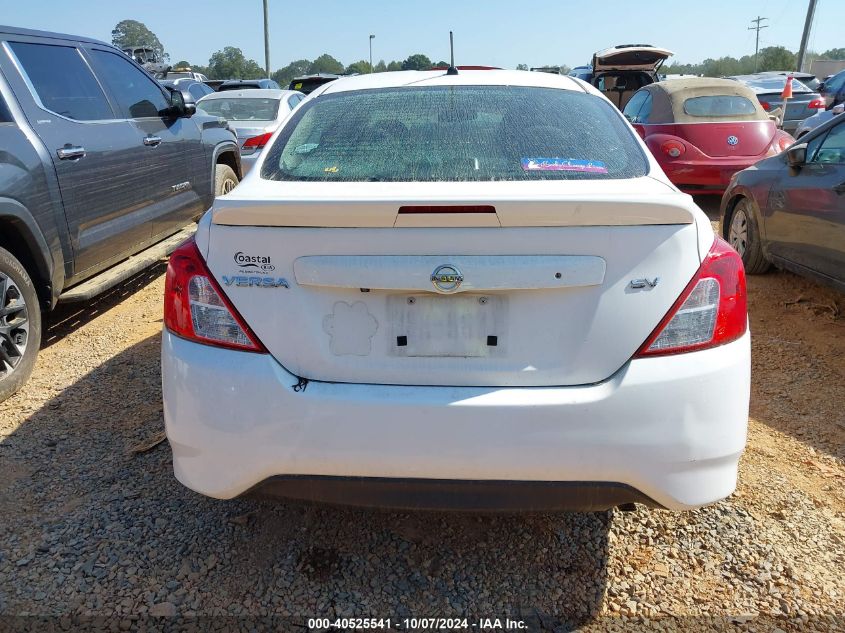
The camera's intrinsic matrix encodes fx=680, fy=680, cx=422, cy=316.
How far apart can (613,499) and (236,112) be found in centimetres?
896

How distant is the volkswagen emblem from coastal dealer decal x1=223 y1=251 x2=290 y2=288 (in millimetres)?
436


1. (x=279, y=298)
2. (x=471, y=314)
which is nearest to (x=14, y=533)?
(x=279, y=298)

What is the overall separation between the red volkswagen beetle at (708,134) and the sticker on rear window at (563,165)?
658 centimetres

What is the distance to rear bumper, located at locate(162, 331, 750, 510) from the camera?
6.29 feet

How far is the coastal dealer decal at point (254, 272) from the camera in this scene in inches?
77.7

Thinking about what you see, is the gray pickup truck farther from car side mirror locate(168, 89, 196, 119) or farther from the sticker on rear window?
the sticker on rear window

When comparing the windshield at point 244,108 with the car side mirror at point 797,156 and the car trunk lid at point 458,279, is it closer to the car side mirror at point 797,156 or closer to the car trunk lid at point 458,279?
the car side mirror at point 797,156

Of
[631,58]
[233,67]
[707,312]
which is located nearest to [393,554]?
[707,312]

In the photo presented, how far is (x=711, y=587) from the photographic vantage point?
2316 mm

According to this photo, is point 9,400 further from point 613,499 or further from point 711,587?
point 711,587

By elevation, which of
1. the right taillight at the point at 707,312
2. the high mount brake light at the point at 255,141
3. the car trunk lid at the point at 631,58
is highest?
the car trunk lid at the point at 631,58

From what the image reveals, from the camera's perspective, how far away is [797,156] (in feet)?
16.0

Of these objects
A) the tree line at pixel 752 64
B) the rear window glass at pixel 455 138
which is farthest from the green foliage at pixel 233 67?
the rear window glass at pixel 455 138

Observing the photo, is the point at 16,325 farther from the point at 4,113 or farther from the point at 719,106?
the point at 719,106
